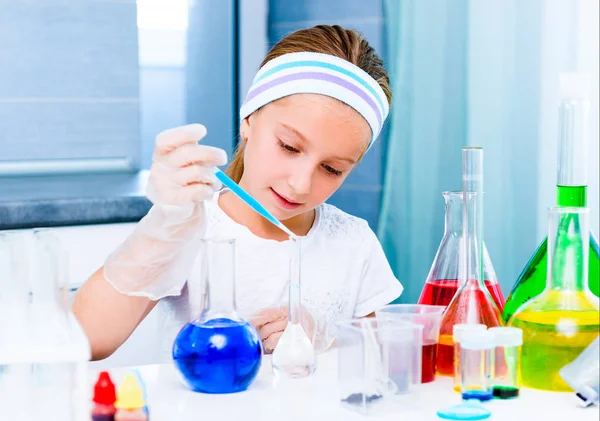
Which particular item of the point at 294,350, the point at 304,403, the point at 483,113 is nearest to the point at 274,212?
the point at 294,350

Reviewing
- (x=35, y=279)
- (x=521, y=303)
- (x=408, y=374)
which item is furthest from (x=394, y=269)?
(x=35, y=279)

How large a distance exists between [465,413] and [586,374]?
0.13 metres

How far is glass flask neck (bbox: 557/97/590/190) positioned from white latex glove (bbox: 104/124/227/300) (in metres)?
0.38

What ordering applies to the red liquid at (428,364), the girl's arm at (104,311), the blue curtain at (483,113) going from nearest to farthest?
the red liquid at (428,364)
the girl's arm at (104,311)
the blue curtain at (483,113)

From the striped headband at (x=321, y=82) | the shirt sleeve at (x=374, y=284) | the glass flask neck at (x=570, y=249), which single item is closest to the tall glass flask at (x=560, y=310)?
the glass flask neck at (x=570, y=249)

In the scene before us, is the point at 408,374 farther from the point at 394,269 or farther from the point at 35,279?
the point at 394,269

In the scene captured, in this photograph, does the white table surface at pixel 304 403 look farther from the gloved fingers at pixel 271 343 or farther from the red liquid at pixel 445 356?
the gloved fingers at pixel 271 343

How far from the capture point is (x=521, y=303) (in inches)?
39.1

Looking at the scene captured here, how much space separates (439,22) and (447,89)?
6.5 inches

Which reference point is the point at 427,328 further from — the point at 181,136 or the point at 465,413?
the point at 181,136

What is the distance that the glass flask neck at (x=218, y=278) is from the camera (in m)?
0.86

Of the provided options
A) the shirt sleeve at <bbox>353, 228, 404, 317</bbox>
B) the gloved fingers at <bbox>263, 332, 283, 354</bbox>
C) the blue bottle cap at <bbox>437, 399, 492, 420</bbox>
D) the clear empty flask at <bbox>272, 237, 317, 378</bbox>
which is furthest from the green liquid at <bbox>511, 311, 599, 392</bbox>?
the shirt sleeve at <bbox>353, 228, 404, 317</bbox>

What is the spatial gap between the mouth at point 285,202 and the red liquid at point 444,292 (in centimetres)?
28

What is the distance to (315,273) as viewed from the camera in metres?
1.52
